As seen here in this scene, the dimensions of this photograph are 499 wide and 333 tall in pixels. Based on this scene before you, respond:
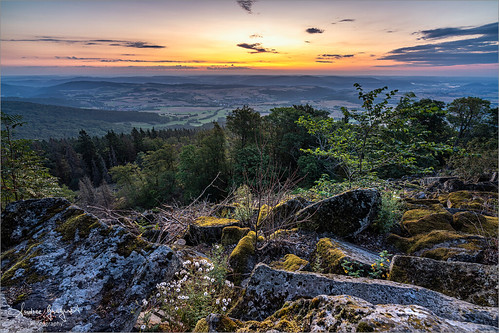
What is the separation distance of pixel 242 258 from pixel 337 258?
75.4 inches

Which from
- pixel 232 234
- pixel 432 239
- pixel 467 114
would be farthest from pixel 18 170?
pixel 467 114

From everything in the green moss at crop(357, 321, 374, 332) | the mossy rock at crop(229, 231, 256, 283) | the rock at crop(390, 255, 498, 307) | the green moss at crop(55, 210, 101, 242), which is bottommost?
the mossy rock at crop(229, 231, 256, 283)

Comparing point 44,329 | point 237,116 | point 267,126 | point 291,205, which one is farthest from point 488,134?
point 44,329

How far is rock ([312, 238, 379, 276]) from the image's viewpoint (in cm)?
385

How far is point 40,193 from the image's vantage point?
7.11 meters

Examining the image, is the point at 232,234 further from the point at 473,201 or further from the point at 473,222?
the point at 473,201

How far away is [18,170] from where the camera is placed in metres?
6.96

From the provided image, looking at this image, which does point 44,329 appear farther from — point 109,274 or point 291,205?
point 291,205

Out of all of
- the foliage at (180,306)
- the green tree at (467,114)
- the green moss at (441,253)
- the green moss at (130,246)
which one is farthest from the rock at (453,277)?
the green tree at (467,114)

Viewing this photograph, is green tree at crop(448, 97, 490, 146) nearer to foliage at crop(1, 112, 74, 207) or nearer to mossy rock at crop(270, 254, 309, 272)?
mossy rock at crop(270, 254, 309, 272)

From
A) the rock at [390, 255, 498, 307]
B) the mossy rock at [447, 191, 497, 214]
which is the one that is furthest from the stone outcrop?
the mossy rock at [447, 191, 497, 214]

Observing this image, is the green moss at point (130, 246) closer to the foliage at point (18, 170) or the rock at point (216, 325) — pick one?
the rock at point (216, 325)

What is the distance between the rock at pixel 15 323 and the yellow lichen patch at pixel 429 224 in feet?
24.5

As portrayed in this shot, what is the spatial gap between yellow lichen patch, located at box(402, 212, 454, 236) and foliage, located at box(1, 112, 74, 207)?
11.2m
